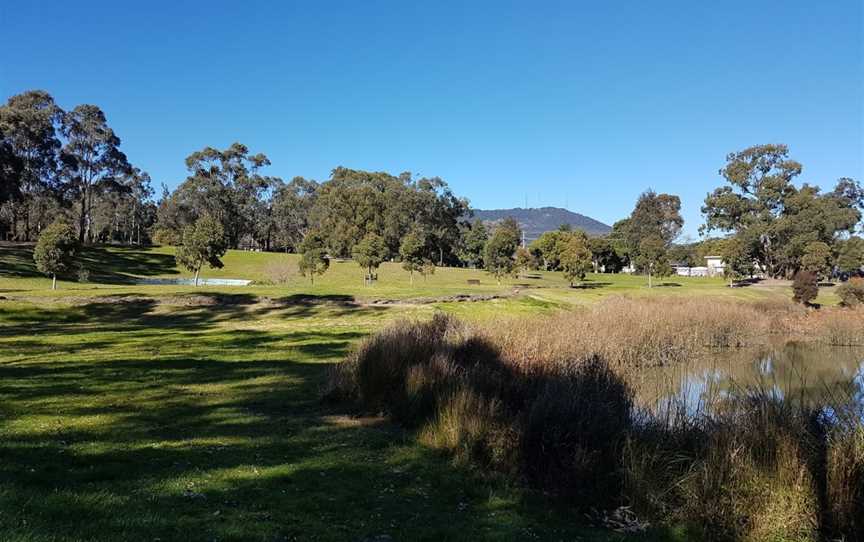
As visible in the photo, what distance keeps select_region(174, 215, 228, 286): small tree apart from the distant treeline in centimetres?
565

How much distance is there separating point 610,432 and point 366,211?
78116 millimetres

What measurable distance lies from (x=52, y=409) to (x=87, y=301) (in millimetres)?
20483

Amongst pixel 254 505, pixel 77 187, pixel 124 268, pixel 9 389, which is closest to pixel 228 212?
pixel 77 187

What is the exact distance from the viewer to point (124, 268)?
2464 inches

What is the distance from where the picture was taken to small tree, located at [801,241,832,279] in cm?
5834

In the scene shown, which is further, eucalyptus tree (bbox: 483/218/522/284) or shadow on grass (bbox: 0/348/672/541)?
eucalyptus tree (bbox: 483/218/522/284)

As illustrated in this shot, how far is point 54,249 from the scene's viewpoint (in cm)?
3391

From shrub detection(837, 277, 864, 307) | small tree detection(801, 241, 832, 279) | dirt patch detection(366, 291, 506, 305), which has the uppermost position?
small tree detection(801, 241, 832, 279)

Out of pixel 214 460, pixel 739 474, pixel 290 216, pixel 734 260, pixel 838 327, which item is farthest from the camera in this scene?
pixel 290 216

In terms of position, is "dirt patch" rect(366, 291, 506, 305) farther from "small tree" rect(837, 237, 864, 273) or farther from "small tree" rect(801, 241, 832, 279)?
"small tree" rect(837, 237, 864, 273)

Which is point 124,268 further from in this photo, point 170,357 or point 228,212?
point 170,357

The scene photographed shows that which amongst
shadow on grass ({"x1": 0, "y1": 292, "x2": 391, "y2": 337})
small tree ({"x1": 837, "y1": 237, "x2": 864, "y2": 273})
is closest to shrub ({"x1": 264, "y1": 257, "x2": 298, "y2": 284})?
shadow on grass ({"x1": 0, "y1": 292, "x2": 391, "y2": 337})

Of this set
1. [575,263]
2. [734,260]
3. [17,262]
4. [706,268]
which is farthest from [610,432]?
[706,268]

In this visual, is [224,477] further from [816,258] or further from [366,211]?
[366,211]
